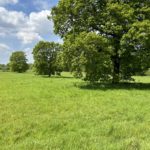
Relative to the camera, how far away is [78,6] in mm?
31422

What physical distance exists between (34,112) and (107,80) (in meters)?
17.9

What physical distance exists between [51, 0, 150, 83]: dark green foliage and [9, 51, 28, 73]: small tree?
7495cm

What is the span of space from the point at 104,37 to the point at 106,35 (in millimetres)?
840

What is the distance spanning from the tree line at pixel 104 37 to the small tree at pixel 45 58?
133 feet

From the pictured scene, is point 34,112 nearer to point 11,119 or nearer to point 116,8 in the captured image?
point 11,119

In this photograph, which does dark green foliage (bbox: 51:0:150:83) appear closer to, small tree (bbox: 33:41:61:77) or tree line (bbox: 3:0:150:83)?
tree line (bbox: 3:0:150:83)

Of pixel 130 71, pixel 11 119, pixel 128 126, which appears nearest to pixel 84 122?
pixel 128 126

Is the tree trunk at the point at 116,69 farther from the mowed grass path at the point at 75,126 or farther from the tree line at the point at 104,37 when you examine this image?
the mowed grass path at the point at 75,126

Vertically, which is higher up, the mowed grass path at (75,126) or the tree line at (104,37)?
the tree line at (104,37)

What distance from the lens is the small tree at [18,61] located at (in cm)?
10745

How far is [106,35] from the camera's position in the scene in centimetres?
3281

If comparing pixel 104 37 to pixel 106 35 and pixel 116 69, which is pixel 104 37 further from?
pixel 116 69

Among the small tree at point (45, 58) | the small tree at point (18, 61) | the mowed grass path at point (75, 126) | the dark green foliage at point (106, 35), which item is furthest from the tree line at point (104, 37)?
the small tree at point (18, 61)

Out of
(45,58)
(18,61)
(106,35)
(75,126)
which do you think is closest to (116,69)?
(106,35)
